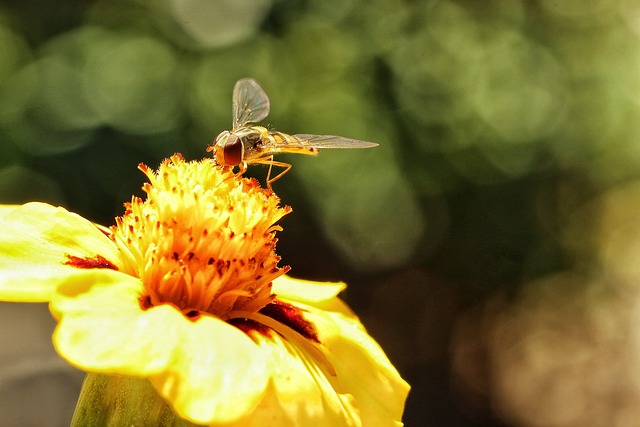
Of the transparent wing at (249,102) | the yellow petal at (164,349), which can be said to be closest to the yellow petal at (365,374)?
the yellow petal at (164,349)

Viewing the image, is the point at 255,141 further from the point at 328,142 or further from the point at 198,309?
the point at 198,309

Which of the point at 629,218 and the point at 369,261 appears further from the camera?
the point at 629,218

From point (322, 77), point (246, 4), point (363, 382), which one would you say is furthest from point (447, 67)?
point (363, 382)

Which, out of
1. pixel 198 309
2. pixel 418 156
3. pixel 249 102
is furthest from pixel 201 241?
pixel 418 156

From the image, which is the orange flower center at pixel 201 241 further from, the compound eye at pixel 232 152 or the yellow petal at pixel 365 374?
the yellow petal at pixel 365 374

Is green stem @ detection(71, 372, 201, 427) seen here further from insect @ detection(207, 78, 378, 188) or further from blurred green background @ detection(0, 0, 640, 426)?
blurred green background @ detection(0, 0, 640, 426)

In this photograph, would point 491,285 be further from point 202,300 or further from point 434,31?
point 202,300

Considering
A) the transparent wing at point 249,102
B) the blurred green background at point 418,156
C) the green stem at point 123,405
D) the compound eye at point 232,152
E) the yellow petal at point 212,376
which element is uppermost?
the compound eye at point 232,152

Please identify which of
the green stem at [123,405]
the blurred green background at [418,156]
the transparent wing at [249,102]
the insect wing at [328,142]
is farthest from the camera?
the blurred green background at [418,156]
